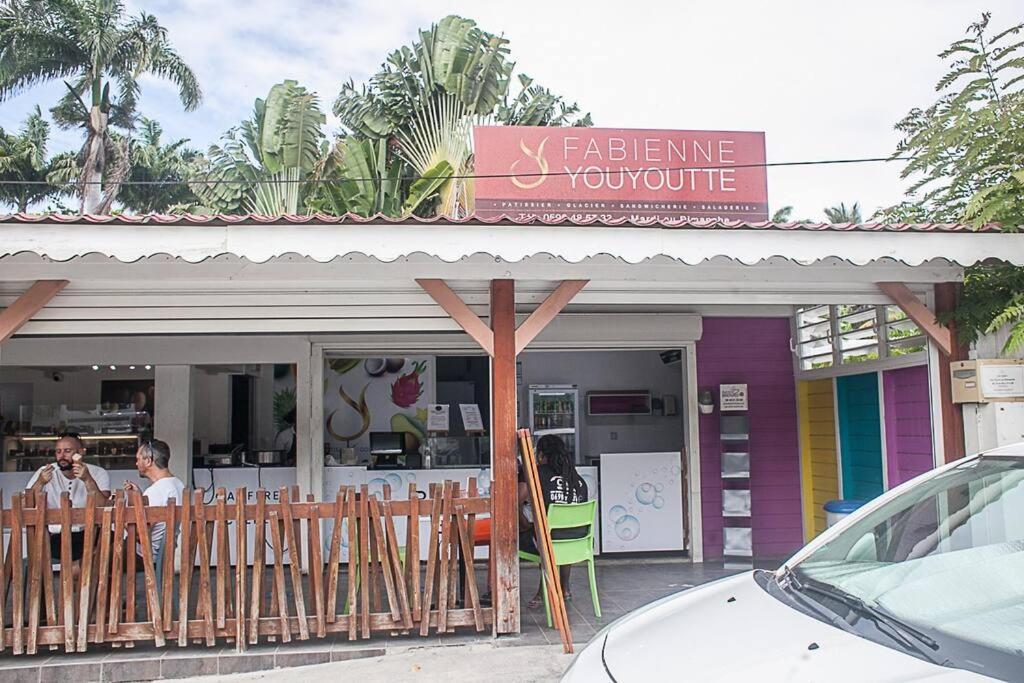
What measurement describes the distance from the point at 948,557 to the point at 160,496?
4.70 metres

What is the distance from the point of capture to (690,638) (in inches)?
85.4

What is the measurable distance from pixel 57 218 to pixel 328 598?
2719 millimetres

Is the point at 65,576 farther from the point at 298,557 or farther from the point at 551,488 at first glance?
the point at 551,488

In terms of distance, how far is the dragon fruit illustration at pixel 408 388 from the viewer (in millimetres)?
9477

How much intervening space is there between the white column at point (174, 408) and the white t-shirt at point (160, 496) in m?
2.40

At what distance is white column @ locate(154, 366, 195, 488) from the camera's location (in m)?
7.69

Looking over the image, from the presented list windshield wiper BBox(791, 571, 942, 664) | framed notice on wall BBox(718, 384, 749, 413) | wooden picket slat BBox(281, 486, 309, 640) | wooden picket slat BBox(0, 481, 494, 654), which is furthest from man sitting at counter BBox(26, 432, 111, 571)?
framed notice on wall BBox(718, 384, 749, 413)

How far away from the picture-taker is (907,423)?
6383 millimetres

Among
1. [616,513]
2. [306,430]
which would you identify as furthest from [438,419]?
[616,513]

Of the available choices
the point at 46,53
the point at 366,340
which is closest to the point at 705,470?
the point at 366,340

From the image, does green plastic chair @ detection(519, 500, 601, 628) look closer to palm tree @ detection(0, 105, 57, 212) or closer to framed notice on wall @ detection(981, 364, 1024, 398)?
framed notice on wall @ detection(981, 364, 1024, 398)

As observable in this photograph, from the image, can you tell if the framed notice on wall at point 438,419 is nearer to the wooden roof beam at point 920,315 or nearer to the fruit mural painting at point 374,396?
the fruit mural painting at point 374,396

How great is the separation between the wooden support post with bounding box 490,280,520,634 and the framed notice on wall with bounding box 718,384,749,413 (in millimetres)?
3336

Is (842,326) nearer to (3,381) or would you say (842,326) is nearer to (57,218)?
(57,218)
